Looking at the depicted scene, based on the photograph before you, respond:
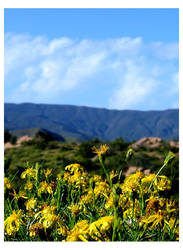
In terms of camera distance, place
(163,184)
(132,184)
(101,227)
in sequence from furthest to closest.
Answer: (163,184) < (132,184) < (101,227)

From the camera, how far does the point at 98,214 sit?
83.0 inches

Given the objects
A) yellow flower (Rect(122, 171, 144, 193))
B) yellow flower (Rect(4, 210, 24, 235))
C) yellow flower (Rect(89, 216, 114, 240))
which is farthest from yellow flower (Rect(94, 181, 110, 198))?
yellow flower (Rect(89, 216, 114, 240))

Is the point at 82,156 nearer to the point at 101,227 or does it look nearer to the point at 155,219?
the point at 155,219

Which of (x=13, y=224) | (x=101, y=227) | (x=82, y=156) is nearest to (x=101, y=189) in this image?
(x=13, y=224)

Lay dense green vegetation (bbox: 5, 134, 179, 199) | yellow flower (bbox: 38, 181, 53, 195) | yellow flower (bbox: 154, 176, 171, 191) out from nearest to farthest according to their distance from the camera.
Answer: yellow flower (bbox: 154, 176, 171, 191), yellow flower (bbox: 38, 181, 53, 195), dense green vegetation (bbox: 5, 134, 179, 199)

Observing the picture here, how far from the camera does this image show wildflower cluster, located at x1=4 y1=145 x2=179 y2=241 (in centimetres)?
144

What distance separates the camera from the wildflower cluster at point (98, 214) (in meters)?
1.44

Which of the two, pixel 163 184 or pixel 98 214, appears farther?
pixel 163 184

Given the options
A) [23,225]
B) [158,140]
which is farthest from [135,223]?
[158,140]

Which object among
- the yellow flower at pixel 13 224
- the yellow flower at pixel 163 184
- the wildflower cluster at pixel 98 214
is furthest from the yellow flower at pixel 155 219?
the yellow flower at pixel 13 224

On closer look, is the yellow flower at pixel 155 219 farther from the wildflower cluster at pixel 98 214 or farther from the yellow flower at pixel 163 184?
the yellow flower at pixel 163 184

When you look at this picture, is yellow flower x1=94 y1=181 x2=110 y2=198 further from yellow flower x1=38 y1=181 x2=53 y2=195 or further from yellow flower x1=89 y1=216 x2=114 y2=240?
yellow flower x1=89 y1=216 x2=114 y2=240
